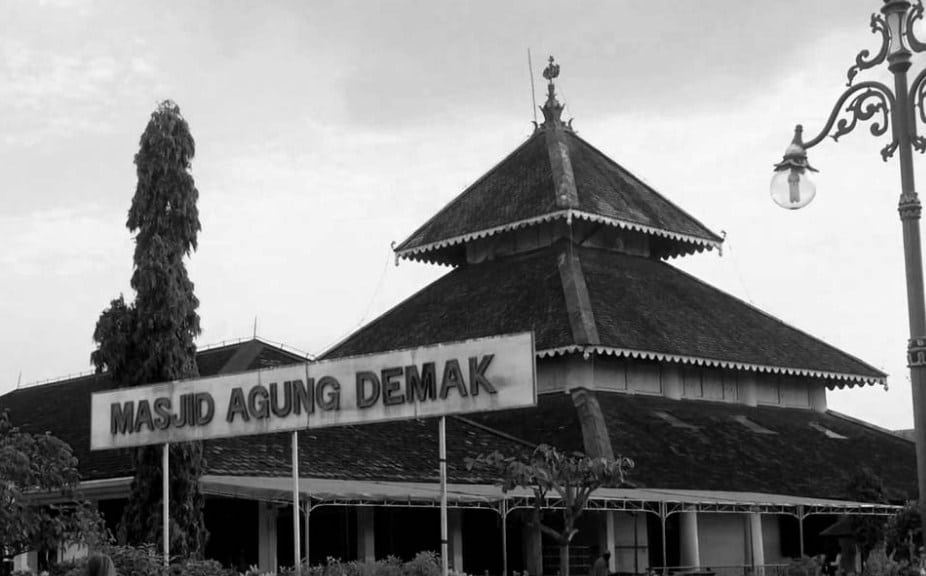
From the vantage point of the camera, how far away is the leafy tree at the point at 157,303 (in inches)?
1057

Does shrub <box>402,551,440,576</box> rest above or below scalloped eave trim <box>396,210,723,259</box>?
below

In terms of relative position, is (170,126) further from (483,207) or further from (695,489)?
(483,207)

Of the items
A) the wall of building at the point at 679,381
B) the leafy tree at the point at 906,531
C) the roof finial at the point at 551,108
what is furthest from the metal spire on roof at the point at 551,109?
the leafy tree at the point at 906,531

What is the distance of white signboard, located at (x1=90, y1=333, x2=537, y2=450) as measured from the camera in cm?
2000

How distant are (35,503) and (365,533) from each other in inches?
335

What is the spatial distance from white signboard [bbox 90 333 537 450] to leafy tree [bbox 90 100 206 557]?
190 cm

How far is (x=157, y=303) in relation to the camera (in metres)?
27.4

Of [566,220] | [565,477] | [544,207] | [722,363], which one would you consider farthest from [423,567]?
[544,207]

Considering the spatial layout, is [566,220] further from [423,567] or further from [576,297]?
[423,567]

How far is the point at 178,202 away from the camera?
90.2ft

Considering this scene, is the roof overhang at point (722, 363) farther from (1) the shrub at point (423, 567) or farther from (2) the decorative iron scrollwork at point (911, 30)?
(2) the decorative iron scrollwork at point (911, 30)

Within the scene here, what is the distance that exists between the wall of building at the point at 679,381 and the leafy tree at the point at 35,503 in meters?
16.6

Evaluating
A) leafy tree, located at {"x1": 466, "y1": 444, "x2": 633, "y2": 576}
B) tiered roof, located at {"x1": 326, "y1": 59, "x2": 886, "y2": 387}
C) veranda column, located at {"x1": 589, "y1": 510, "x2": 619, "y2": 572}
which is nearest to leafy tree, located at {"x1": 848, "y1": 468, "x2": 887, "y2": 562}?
tiered roof, located at {"x1": 326, "y1": 59, "x2": 886, "y2": 387}

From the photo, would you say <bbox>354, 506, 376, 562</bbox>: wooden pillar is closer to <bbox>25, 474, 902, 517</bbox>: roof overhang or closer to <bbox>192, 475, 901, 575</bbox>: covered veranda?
<bbox>192, 475, 901, 575</bbox>: covered veranda
